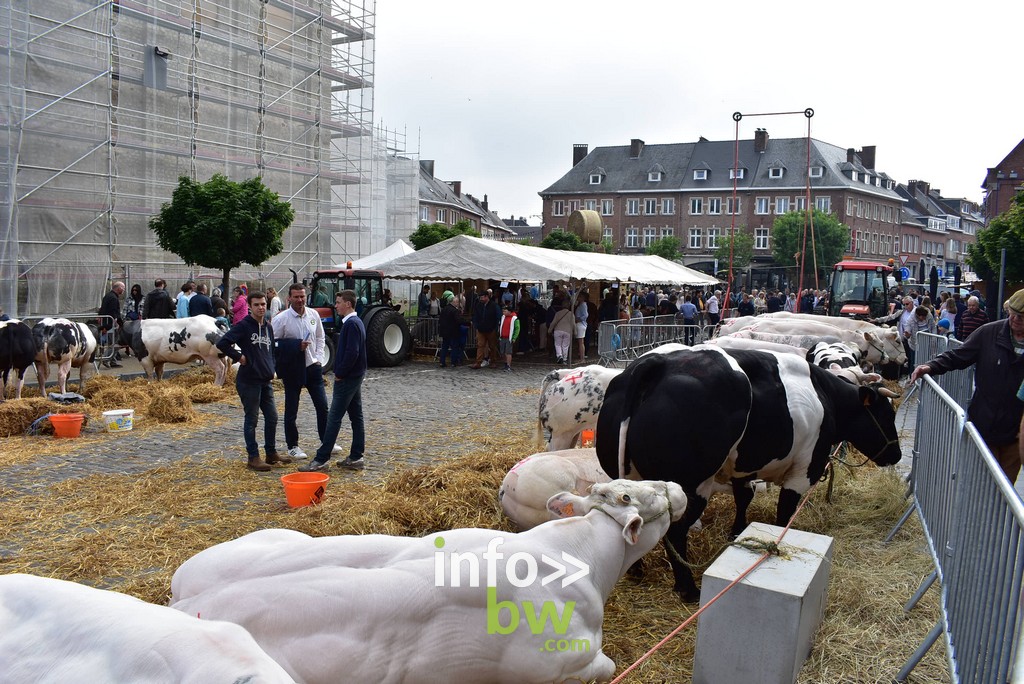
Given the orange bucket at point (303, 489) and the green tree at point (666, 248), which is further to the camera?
the green tree at point (666, 248)

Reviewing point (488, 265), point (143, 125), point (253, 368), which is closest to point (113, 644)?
point (253, 368)

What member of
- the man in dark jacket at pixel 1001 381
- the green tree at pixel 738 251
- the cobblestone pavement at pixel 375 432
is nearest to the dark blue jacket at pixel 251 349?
the cobblestone pavement at pixel 375 432

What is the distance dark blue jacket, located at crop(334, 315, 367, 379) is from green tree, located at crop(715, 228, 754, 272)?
181 ft

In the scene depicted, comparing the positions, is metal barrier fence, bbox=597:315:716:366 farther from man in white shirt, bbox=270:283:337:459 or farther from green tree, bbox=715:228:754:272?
green tree, bbox=715:228:754:272

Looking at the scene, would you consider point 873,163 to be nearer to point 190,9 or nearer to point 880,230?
point 880,230

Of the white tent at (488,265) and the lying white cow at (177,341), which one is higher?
the white tent at (488,265)

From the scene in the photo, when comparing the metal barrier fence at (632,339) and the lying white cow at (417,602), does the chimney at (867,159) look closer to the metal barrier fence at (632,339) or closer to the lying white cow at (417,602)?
the metal barrier fence at (632,339)

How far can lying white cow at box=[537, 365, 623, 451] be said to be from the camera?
6.89 m

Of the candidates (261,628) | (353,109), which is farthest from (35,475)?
(353,109)

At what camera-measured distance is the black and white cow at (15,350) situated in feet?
34.0

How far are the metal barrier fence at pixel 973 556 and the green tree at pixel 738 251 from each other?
57089 millimetres

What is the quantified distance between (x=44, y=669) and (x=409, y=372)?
14362 millimetres

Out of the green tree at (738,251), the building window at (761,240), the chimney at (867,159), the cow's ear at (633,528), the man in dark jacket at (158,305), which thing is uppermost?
A: the chimney at (867,159)

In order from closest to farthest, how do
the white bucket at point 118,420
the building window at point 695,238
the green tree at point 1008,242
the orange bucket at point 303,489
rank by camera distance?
the orange bucket at point 303,489
the white bucket at point 118,420
the green tree at point 1008,242
the building window at point 695,238
